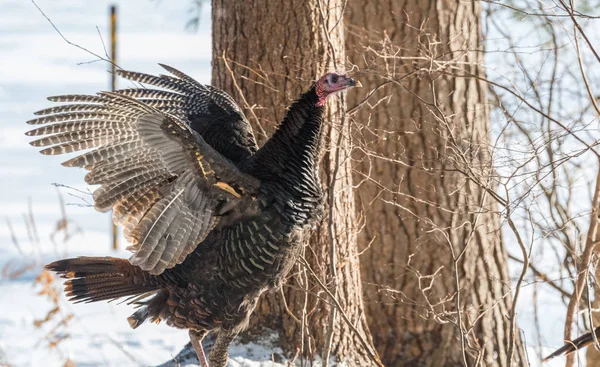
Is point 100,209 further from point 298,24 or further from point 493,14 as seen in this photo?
point 493,14

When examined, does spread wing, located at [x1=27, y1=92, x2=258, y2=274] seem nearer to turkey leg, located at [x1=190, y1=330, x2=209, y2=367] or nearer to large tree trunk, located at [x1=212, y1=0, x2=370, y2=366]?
turkey leg, located at [x1=190, y1=330, x2=209, y2=367]

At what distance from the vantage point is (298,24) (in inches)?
198

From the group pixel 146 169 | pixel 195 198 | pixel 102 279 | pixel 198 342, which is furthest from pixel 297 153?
pixel 102 279

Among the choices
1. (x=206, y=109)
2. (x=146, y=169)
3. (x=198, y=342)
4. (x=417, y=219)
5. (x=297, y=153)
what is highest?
(x=206, y=109)

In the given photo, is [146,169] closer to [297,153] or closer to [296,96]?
[297,153]

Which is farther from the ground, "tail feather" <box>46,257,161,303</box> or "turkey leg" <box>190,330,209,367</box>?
"tail feather" <box>46,257,161,303</box>

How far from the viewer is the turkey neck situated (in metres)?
4.24

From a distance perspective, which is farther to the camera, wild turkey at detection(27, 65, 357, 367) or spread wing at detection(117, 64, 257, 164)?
spread wing at detection(117, 64, 257, 164)

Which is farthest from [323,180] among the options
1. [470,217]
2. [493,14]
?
[493,14]

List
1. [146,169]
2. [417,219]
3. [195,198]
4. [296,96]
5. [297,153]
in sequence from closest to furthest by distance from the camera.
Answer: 1. [146,169]
2. [195,198]
3. [297,153]
4. [296,96]
5. [417,219]

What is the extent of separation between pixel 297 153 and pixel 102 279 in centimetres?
154

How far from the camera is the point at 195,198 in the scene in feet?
13.3

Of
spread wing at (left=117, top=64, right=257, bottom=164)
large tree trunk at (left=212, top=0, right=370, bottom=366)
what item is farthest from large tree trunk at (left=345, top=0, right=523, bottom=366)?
spread wing at (left=117, top=64, right=257, bottom=164)

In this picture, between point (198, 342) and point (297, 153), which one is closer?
point (297, 153)
